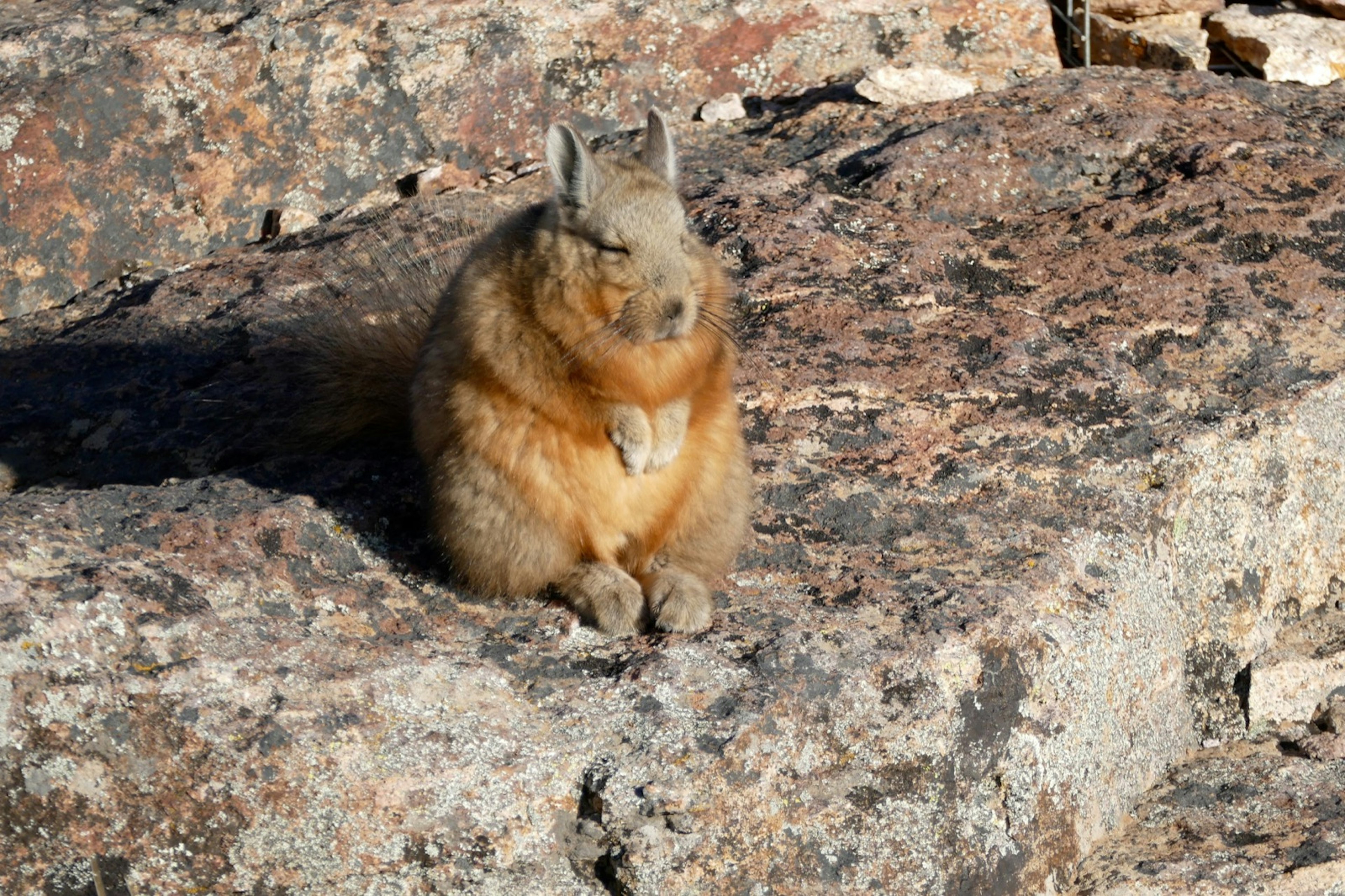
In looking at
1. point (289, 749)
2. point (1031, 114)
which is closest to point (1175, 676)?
point (289, 749)

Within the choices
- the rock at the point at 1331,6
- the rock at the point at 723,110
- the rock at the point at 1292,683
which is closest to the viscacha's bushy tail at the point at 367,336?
the rock at the point at 723,110

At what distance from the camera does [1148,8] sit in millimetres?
8242

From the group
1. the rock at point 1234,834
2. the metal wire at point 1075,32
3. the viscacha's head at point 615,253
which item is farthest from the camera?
the metal wire at point 1075,32

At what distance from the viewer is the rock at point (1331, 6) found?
8.02 meters

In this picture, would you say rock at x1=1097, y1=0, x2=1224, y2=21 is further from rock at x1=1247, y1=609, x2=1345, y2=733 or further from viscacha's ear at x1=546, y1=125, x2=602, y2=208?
viscacha's ear at x1=546, y1=125, x2=602, y2=208

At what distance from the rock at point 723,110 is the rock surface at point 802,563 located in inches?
25.8

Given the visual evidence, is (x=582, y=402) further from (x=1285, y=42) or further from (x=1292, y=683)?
(x=1285, y=42)

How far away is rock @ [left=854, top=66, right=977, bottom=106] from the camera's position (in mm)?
7219

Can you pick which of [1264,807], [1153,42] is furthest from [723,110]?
[1264,807]

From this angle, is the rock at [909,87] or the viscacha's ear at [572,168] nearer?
the viscacha's ear at [572,168]

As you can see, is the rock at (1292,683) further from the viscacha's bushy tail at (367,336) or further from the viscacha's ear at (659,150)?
the viscacha's bushy tail at (367,336)

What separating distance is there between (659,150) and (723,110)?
324 cm

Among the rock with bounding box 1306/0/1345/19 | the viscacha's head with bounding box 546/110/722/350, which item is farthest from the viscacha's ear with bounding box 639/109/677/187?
the rock with bounding box 1306/0/1345/19

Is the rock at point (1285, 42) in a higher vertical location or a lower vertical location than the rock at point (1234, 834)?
higher
